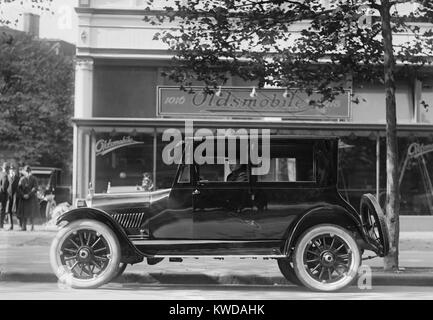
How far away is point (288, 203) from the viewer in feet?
27.7

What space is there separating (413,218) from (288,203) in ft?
40.7

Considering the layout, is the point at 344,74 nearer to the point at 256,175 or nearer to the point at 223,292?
the point at 256,175

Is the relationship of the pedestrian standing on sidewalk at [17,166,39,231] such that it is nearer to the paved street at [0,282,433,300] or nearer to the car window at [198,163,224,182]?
the paved street at [0,282,433,300]

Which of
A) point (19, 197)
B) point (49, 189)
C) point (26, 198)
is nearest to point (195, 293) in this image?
point (26, 198)

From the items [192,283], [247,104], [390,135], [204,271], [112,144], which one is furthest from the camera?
[247,104]

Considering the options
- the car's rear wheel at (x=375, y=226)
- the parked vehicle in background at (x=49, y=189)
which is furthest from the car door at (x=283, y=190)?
the parked vehicle in background at (x=49, y=189)

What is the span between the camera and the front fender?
A: 27.3 feet

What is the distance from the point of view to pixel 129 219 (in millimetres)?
8477

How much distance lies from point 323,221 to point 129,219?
7.86 feet

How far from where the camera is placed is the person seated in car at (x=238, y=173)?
8.55 metres

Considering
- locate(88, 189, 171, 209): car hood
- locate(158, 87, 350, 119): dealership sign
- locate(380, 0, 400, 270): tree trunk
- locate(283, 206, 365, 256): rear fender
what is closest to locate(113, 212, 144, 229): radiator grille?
locate(88, 189, 171, 209): car hood

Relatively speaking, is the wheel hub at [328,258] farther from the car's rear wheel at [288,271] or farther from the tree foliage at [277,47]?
the tree foliage at [277,47]

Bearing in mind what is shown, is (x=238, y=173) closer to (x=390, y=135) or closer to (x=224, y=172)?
(x=224, y=172)

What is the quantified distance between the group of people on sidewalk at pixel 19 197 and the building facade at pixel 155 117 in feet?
4.68
